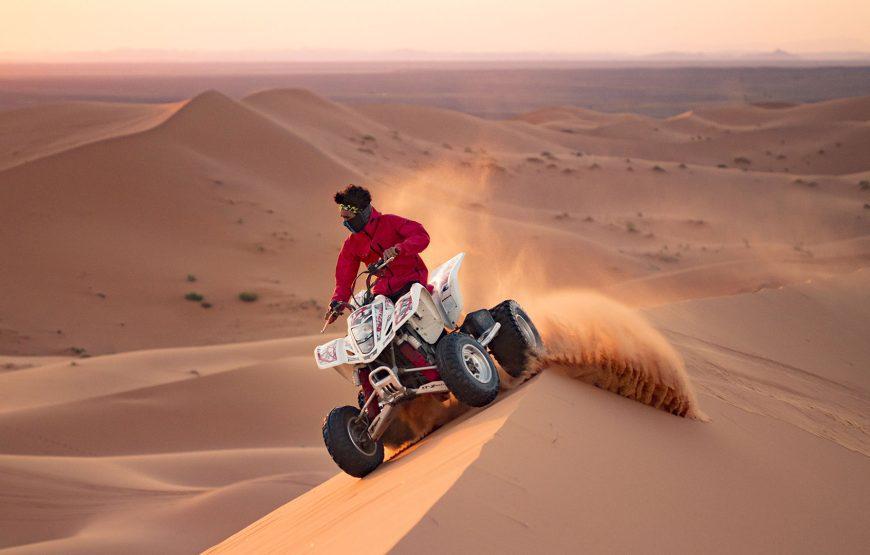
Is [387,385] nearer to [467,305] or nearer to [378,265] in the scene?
[378,265]

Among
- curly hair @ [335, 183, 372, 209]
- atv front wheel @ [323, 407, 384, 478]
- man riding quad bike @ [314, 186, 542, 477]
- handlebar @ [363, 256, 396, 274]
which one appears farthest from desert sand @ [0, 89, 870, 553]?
curly hair @ [335, 183, 372, 209]

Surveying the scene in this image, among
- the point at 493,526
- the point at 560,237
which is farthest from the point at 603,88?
the point at 493,526

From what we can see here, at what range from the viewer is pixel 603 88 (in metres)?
135

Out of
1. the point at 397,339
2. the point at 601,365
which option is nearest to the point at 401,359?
the point at 397,339

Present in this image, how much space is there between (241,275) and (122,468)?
13002 millimetres

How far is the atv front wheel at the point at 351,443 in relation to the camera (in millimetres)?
5652

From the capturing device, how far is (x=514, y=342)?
19.9 feet

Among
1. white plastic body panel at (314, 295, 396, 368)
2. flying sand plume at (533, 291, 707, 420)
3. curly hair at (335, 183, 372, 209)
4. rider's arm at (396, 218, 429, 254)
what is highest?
curly hair at (335, 183, 372, 209)

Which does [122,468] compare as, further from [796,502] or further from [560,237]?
[560,237]

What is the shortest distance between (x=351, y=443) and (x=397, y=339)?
750 millimetres

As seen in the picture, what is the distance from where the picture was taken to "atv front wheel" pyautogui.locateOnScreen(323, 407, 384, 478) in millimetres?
5652

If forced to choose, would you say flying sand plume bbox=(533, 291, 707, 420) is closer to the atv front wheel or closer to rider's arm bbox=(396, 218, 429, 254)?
rider's arm bbox=(396, 218, 429, 254)

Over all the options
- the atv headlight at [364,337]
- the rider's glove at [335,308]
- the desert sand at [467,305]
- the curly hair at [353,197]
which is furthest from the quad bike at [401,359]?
the curly hair at [353,197]

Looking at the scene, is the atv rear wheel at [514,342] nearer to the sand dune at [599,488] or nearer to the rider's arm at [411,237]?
the sand dune at [599,488]
